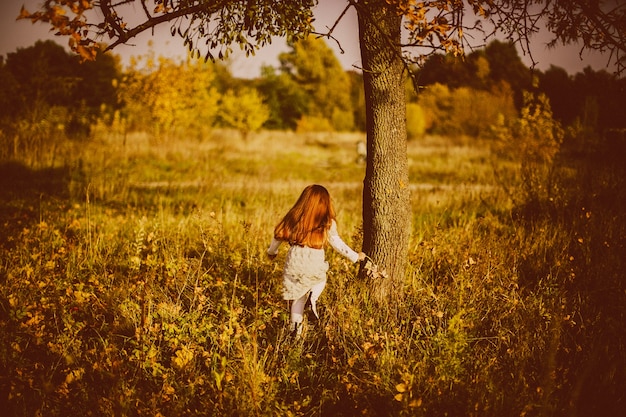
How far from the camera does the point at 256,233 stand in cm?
560

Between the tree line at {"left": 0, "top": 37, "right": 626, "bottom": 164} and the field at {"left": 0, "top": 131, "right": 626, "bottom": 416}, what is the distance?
1950 millimetres

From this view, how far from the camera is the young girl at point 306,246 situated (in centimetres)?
363

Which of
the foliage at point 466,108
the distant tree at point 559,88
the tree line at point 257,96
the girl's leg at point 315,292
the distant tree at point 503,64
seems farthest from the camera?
the distant tree at point 503,64

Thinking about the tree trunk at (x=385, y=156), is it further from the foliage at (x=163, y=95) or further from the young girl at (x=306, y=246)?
the foliage at (x=163, y=95)

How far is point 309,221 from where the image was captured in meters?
3.63

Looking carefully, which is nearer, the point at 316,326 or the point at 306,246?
the point at 306,246

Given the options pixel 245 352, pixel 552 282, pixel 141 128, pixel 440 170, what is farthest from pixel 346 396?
pixel 141 128

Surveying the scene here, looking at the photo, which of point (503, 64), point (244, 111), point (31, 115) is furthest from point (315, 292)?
point (503, 64)

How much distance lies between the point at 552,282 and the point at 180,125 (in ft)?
57.7

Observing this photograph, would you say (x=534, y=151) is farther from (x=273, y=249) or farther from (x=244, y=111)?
(x=244, y=111)

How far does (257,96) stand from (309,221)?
27674mm

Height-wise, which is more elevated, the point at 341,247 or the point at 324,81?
the point at 324,81

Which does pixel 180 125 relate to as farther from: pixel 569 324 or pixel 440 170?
pixel 569 324

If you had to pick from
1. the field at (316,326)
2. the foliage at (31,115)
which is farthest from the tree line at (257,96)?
the field at (316,326)
